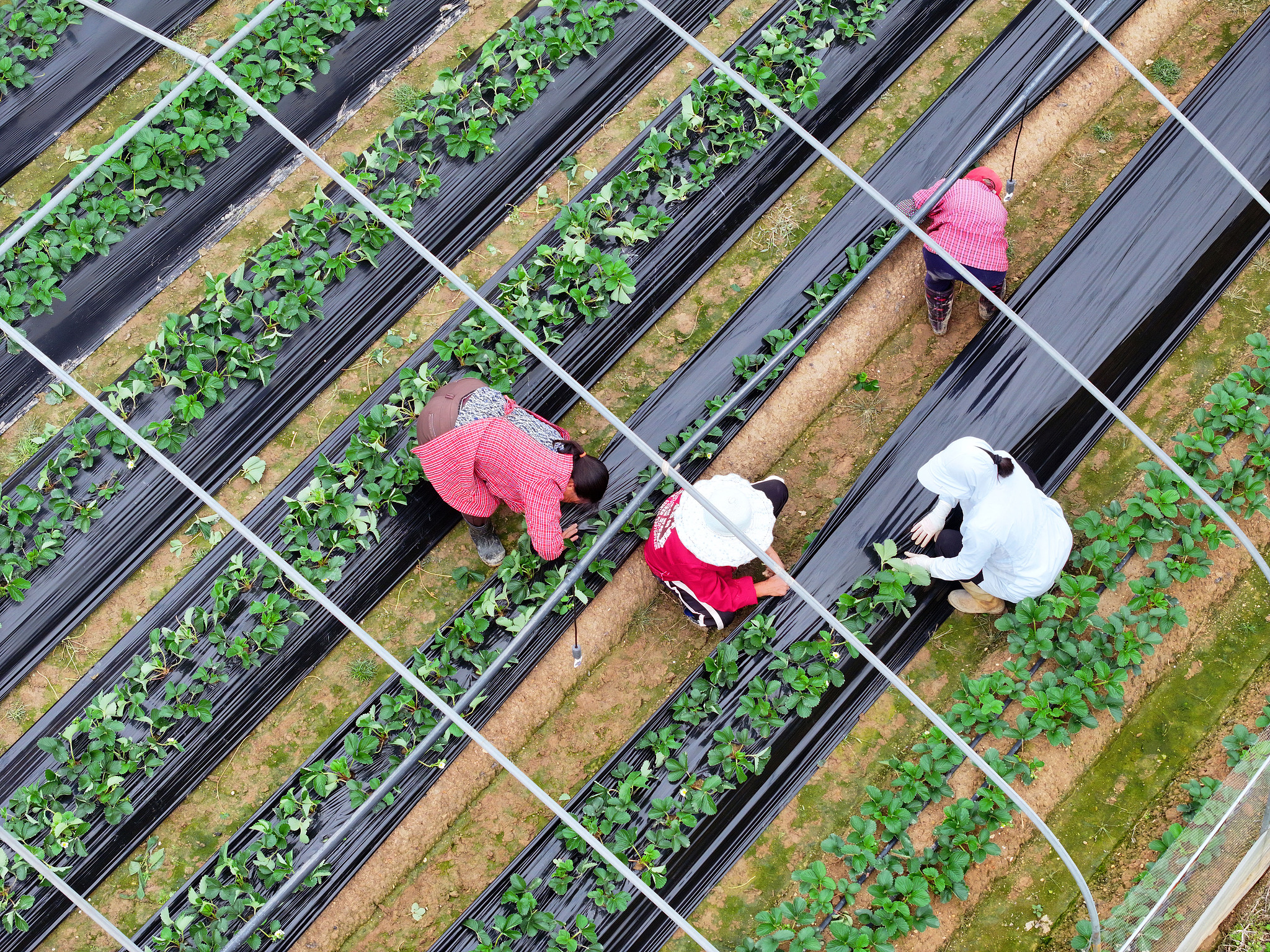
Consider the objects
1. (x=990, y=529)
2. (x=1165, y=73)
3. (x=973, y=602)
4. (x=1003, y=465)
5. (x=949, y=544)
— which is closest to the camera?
(x=1003, y=465)

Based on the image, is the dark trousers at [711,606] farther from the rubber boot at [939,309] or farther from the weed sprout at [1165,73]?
the weed sprout at [1165,73]

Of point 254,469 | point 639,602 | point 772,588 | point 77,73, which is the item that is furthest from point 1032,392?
point 77,73

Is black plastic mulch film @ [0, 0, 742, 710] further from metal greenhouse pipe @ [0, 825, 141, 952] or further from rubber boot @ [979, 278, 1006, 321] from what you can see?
rubber boot @ [979, 278, 1006, 321]

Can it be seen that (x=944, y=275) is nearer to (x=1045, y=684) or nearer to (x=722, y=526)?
(x=722, y=526)

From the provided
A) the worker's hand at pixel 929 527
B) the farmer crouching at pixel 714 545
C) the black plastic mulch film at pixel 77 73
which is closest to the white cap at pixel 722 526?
the farmer crouching at pixel 714 545

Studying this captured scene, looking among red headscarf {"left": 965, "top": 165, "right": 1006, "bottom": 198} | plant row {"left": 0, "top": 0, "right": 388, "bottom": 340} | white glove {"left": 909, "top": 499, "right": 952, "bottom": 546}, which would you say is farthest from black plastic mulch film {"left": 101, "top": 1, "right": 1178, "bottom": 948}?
plant row {"left": 0, "top": 0, "right": 388, "bottom": 340}
